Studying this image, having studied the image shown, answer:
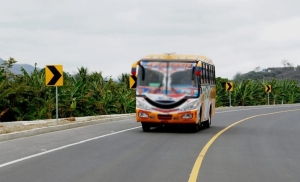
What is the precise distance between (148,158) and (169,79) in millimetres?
8335

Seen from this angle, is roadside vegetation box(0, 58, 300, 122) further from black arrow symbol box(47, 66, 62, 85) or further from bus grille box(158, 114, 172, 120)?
bus grille box(158, 114, 172, 120)

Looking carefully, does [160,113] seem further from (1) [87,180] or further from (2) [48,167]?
(1) [87,180]

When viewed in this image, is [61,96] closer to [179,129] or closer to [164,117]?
[179,129]

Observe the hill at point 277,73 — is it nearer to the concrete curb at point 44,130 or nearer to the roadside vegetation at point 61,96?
the roadside vegetation at point 61,96

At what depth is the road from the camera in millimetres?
10953

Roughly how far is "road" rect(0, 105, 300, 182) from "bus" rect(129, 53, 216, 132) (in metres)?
1.13

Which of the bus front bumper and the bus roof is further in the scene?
the bus roof

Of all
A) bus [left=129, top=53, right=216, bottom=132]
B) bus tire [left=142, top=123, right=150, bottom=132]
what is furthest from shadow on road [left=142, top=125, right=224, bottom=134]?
bus [left=129, top=53, right=216, bottom=132]

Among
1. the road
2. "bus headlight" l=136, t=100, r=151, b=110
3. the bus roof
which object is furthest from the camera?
the bus roof

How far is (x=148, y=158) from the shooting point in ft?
45.0

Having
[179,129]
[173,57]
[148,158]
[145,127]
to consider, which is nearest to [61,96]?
[179,129]

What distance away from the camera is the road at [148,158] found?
431 inches

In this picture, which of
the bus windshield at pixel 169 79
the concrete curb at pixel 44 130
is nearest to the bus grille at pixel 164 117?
the bus windshield at pixel 169 79

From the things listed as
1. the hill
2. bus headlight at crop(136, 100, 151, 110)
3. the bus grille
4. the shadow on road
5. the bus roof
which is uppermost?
the hill
